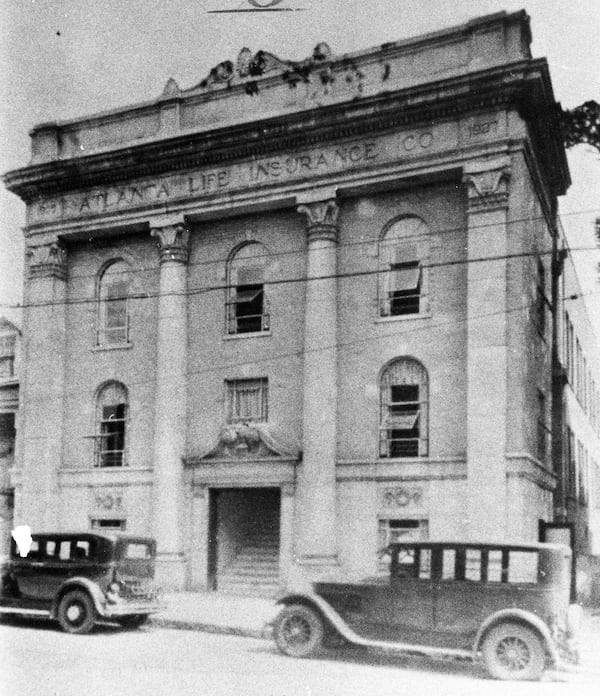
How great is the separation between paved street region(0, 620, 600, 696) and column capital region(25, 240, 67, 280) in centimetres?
1141

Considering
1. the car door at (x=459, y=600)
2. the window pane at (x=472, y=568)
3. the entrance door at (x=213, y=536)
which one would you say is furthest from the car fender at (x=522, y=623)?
the entrance door at (x=213, y=536)

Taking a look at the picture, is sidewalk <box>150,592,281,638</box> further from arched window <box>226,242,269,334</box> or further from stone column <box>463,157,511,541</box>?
arched window <box>226,242,269,334</box>

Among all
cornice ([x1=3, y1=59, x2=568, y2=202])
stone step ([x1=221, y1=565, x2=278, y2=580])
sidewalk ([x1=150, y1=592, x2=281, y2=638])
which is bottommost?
sidewalk ([x1=150, y1=592, x2=281, y2=638])

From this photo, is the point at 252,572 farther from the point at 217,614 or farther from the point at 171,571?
the point at 217,614

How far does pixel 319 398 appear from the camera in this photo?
838 inches

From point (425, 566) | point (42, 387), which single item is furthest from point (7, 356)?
point (425, 566)

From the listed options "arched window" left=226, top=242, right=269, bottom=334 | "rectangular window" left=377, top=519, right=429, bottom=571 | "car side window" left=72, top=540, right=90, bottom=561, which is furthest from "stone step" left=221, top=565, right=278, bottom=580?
"car side window" left=72, top=540, right=90, bottom=561

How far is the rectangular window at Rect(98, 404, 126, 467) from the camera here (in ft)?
77.9

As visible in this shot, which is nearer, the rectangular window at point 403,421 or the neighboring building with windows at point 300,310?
the neighboring building with windows at point 300,310

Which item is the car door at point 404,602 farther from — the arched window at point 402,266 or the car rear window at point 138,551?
the arched window at point 402,266

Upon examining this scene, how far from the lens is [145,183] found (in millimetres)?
23781

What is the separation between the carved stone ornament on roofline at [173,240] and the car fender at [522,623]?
517 inches

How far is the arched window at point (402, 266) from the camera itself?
2123 cm

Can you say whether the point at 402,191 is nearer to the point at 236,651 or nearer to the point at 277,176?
the point at 277,176
